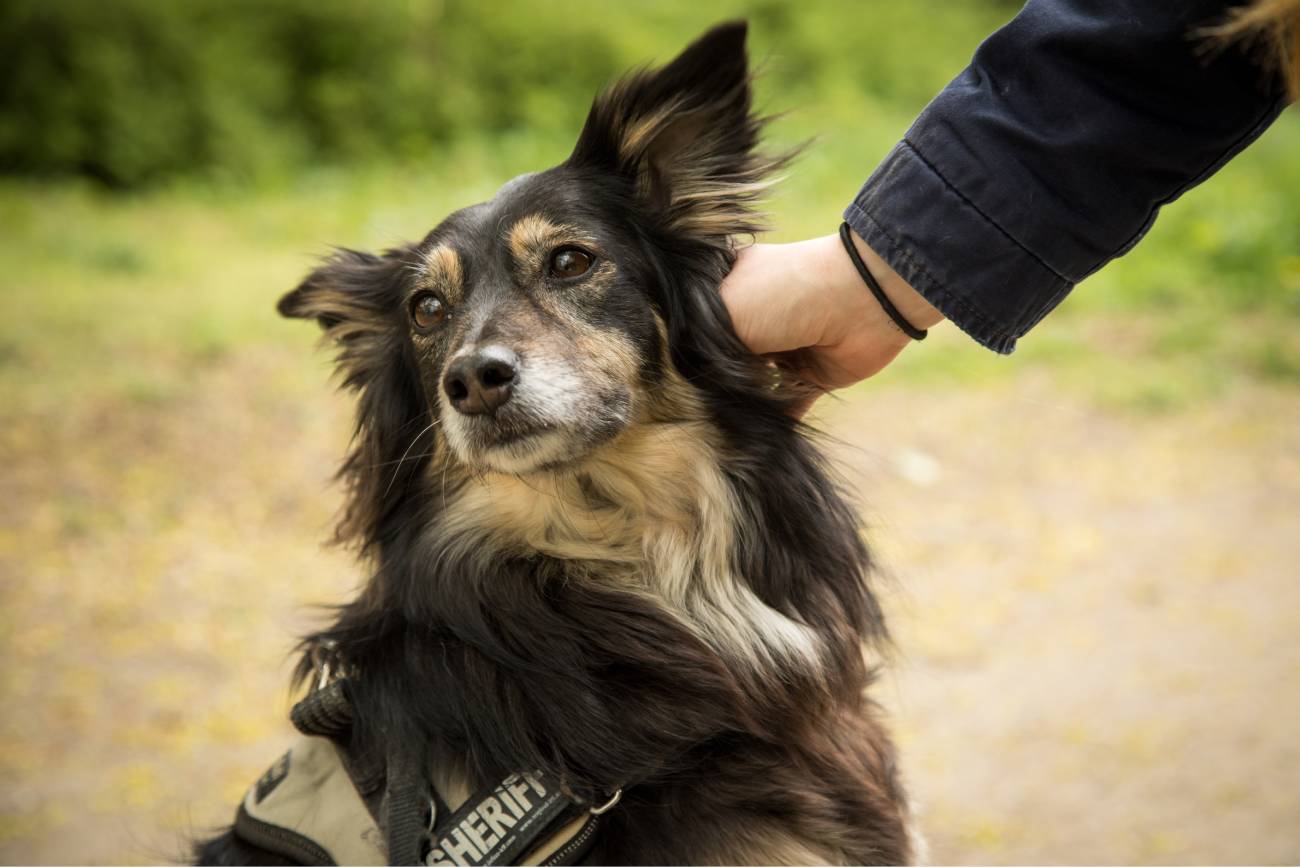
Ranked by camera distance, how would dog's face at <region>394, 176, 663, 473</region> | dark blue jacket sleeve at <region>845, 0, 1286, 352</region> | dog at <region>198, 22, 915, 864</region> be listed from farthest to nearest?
dog's face at <region>394, 176, 663, 473</region>
dog at <region>198, 22, 915, 864</region>
dark blue jacket sleeve at <region>845, 0, 1286, 352</region>

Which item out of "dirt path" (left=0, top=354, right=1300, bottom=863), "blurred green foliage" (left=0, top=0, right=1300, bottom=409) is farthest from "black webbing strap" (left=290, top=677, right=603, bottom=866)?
"blurred green foliage" (left=0, top=0, right=1300, bottom=409)

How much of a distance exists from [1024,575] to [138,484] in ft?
16.4

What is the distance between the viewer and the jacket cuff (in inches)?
81.0

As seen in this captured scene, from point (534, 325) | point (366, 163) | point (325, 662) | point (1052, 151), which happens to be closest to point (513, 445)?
point (534, 325)

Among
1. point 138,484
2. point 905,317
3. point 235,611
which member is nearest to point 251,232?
point 138,484

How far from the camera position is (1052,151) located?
6.43ft

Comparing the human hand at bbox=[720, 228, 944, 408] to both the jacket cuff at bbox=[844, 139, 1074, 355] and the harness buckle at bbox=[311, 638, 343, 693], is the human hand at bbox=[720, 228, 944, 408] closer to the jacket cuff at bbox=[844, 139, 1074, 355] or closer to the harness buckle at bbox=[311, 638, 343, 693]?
the jacket cuff at bbox=[844, 139, 1074, 355]

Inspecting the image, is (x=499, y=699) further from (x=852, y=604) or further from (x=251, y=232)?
(x=251, y=232)

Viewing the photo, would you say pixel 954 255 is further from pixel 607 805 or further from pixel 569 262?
pixel 607 805

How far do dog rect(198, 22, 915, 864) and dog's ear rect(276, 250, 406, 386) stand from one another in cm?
17

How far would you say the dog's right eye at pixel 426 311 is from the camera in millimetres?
2705

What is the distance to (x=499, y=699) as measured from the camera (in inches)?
92.7

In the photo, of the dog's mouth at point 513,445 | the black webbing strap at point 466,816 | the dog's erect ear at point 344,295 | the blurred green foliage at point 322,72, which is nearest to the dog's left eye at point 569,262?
the dog's mouth at point 513,445

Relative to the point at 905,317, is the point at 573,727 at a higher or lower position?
lower
